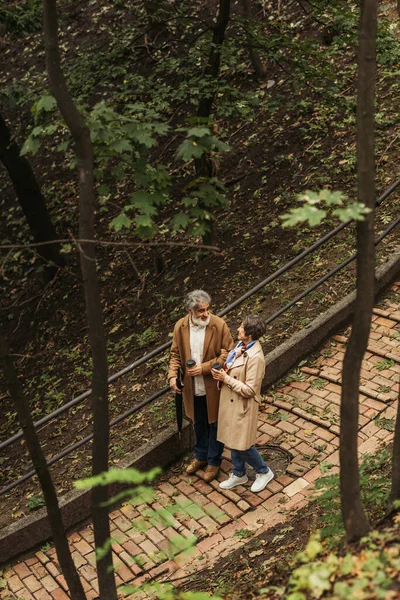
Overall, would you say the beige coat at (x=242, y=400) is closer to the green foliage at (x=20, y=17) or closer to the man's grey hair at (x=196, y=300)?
the man's grey hair at (x=196, y=300)

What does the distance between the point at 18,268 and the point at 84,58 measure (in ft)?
18.9

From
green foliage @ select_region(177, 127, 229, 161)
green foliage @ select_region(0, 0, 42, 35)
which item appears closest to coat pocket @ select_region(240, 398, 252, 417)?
green foliage @ select_region(177, 127, 229, 161)

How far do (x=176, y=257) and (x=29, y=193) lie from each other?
3110mm

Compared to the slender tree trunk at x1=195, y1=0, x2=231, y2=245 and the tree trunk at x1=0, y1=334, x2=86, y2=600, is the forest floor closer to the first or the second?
the slender tree trunk at x1=195, y1=0, x2=231, y2=245

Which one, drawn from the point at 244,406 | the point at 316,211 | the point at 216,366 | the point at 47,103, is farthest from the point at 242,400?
the point at 47,103

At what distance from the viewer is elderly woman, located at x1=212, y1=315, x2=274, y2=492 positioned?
5.68 meters

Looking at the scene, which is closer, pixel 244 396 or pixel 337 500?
pixel 337 500

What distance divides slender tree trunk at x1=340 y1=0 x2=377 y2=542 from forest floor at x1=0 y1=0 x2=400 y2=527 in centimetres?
340

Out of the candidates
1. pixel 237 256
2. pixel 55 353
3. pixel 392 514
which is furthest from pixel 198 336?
pixel 55 353

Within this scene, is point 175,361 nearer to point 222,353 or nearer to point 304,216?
point 222,353

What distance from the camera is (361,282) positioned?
4.01 metres

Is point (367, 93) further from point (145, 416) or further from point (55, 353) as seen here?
point (55, 353)

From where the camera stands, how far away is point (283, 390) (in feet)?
23.9

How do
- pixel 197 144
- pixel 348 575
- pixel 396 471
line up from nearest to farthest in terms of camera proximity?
pixel 348 575 < pixel 396 471 < pixel 197 144
